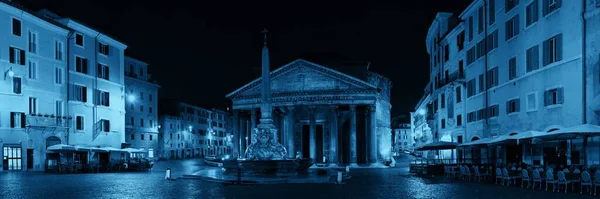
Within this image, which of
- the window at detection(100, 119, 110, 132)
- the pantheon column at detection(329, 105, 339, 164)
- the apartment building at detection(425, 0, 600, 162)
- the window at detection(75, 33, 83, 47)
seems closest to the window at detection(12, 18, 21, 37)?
the window at detection(75, 33, 83, 47)

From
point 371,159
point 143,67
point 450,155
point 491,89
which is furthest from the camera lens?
point 143,67

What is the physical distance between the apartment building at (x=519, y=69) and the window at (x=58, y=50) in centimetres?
3237

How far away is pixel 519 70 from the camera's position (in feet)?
104

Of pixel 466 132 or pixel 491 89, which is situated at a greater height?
pixel 491 89

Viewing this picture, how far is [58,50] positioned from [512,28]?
35.5 metres

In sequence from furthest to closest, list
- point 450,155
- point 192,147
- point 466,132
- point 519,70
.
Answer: point 192,147
point 450,155
point 466,132
point 519,70

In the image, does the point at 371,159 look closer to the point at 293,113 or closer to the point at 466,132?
the point at 293,113

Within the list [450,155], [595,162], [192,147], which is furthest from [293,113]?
[192,147]

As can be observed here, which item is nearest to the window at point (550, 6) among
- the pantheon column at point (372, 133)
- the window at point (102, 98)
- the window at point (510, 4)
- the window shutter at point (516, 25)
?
the window shutter at point (516, 25)

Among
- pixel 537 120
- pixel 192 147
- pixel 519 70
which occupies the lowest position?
pixel 192 147

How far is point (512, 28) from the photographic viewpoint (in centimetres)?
3262

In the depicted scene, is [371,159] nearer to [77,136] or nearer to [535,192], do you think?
[77,136]

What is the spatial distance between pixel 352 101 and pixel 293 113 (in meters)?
7.15

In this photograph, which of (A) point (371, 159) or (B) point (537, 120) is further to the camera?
(A) point (371, 159)
